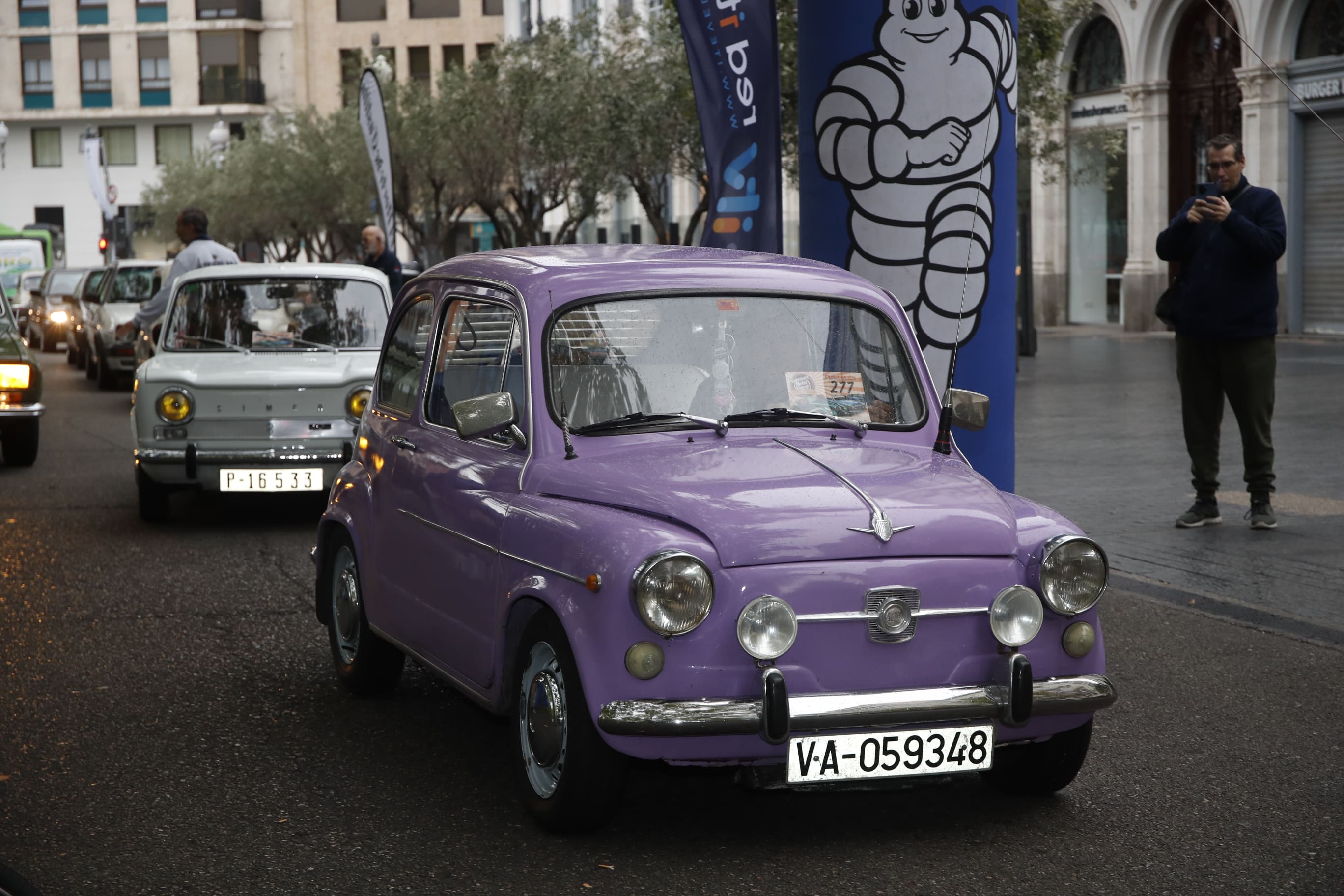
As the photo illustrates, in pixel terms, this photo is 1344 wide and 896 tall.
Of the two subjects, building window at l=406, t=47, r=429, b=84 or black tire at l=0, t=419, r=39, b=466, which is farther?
building window at l=406, t=47, r=429, b=84

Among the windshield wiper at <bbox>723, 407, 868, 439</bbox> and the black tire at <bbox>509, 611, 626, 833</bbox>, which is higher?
the windshield wiper at <bbox>723, 407, 868, 439</bbox>

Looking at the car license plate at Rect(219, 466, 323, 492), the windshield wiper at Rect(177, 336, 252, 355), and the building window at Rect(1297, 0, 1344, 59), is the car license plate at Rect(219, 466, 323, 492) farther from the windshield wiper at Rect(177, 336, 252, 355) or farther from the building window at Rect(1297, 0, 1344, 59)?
the building window at Rect(1297, 0, 1344, 59)

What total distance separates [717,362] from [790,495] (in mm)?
841

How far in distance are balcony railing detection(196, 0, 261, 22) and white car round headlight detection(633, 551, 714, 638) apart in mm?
82459

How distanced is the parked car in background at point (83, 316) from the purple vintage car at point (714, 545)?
22957 millimetres

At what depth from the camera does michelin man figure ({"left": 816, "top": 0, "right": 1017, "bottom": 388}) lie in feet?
28.9

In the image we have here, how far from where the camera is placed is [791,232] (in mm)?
41656

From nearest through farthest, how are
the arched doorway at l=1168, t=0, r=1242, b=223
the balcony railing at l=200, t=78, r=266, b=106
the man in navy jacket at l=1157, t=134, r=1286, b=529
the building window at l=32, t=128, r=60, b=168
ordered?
the man in navy jacket at l=1157, t=134, r=1286, b=529
the arched doorway at l=1168, t=0, r=1242, b=223
the balcony railing at l=200, t=78, r=266, b=106
the building window at l=32, t=128, r=60, b=168

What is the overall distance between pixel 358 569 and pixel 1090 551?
2.83 meters

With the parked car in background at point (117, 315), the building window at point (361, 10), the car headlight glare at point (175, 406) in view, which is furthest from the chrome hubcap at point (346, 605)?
the building window at point (361, 10)

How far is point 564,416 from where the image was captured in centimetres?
533

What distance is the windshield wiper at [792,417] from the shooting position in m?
5.41

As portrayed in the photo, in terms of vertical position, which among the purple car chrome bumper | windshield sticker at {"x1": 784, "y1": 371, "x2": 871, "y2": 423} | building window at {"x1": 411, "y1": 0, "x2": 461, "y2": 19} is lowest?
the purple car chrome bumper

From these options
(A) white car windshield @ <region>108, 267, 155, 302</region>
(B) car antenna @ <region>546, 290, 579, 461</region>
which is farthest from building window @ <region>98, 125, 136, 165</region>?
(B) car antenna @ <region>546, 290, 579, 461</region>
